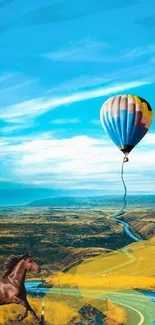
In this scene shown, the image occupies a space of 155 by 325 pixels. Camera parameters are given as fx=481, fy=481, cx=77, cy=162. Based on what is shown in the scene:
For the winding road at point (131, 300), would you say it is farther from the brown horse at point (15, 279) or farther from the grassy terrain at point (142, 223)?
the grassy terrain at point (142, 223)

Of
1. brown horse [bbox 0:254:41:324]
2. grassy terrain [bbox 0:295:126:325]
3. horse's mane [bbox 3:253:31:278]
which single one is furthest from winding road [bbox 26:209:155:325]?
horse's mane [bbox 3:253:31:278]

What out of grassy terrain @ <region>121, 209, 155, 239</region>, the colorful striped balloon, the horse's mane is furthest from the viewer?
grassy terrain @ <region>121, 209, 155, 239</region>

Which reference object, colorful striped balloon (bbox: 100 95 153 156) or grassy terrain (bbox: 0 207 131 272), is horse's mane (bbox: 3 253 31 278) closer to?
colorful striped balloon (bbox: 100 95 153 156)

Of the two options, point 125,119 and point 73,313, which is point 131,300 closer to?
point 73,313

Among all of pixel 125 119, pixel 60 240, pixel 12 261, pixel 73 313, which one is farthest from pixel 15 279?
pixel 60 240

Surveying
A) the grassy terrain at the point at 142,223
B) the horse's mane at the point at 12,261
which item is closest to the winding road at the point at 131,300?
the horse's mane at the point at 12,261

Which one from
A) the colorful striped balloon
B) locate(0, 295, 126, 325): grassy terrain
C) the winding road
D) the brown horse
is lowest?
the winding road
